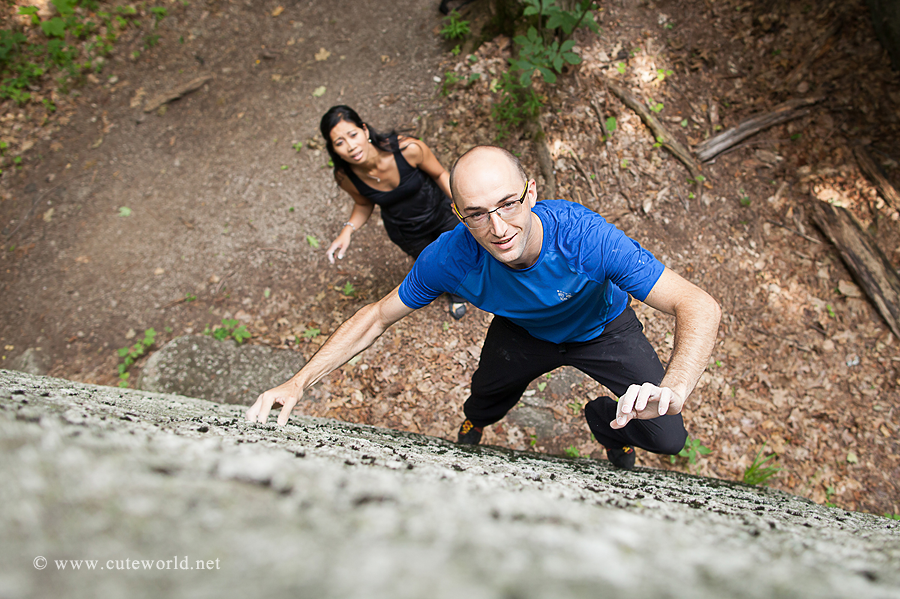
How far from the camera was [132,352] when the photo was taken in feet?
15.5

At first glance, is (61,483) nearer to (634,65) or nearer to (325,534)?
(325,534)

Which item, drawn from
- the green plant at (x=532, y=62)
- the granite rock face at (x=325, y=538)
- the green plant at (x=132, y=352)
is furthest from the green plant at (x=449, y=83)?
the granite rock face at (x=325, y=538)

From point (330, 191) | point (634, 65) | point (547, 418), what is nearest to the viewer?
point (547, 418)

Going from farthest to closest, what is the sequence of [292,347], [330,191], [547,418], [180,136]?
[180,136] → [330,191] → [292,347] → [547,418]

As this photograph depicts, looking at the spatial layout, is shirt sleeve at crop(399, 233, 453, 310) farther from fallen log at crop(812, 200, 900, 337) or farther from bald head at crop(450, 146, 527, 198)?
fallen log at crop(812, 200, 900, 337)

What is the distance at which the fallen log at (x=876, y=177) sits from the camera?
4.48 metres

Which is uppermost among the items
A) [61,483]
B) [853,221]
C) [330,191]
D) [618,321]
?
[853,221]

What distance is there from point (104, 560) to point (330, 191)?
5469mm

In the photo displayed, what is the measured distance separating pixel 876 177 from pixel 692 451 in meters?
3.87

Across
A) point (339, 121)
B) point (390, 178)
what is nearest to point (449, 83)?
point (390, 178)

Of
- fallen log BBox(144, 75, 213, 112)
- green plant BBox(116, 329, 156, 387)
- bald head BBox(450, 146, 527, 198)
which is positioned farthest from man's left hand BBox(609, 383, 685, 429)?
fallen log BBox(144, 75, 213, 112)

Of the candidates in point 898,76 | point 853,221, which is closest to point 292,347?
point 853,221

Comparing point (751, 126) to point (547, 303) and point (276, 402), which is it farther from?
point (276, 402)

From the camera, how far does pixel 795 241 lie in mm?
4520
